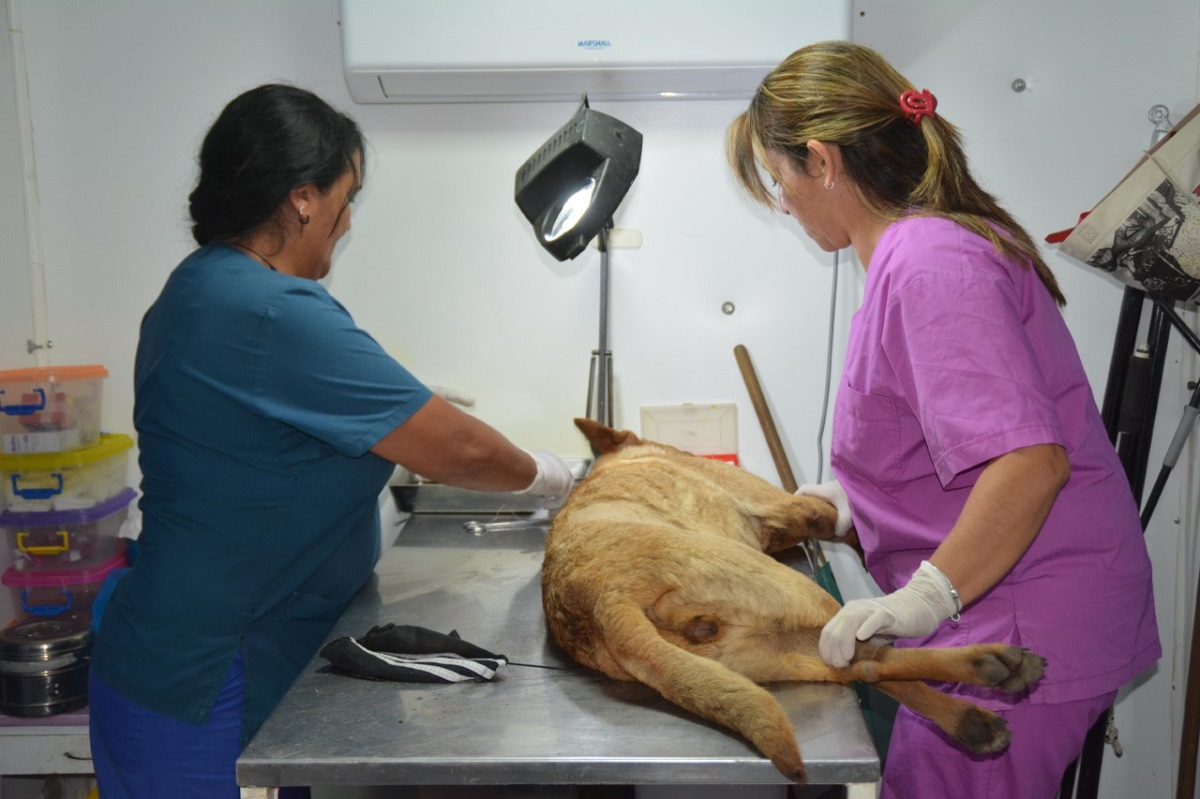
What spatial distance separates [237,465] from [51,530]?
1.27 metres

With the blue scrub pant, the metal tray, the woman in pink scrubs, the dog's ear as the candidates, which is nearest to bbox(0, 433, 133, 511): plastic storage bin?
the metal tray

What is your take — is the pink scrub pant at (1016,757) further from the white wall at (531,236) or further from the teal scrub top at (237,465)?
the white wall at (531,236)

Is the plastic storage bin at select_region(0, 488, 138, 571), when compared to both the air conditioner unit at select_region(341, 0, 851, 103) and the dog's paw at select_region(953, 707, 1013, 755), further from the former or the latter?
the dog's paw at select_region(953, 707, 1013, 755)

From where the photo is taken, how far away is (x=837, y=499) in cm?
205

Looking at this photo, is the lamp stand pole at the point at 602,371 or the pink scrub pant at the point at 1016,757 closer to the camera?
the pink scrub pant at the point at 1016,757

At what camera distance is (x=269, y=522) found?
1.54 metres

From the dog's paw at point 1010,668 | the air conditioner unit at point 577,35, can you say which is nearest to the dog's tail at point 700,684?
the dog's paw at point 1010,668

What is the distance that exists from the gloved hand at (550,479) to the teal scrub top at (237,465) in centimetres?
41

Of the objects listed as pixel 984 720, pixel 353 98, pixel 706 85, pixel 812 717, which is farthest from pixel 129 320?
pixel 984 720

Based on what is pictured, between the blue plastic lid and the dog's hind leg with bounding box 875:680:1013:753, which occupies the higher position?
the dog's hind leg with bounding box 875:680:1013:753

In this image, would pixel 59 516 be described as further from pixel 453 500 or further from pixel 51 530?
pixel 453 500

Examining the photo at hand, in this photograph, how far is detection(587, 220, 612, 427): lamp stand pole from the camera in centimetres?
241

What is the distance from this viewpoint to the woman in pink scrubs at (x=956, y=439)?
4.09 feet

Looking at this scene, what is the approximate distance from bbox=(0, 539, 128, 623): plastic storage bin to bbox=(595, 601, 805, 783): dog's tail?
1667 millimetres
